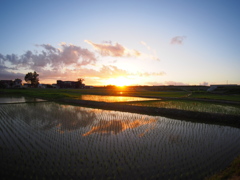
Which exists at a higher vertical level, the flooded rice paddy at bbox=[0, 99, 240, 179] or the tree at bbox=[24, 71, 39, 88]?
the tree at bbox=[24, 71, 39, 88]

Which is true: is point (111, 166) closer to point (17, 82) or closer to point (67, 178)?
point (67, 178)

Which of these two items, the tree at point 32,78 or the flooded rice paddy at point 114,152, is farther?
the tree at point 32,78

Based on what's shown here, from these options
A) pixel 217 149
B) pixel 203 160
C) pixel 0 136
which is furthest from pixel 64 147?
pixel 217 149

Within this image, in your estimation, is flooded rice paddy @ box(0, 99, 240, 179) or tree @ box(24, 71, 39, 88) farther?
tree @ box(24, 71, 39, 88)

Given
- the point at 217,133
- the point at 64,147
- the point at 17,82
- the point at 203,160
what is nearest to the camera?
the point at 203,160

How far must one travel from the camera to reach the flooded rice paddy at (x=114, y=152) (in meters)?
4.34

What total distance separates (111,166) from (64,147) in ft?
7.88

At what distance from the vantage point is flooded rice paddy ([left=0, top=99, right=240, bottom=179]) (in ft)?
14.3

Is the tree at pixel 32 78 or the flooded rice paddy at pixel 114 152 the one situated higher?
the tree at pixel 32 78

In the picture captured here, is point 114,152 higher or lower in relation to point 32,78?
lower

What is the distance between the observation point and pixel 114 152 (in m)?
5.65

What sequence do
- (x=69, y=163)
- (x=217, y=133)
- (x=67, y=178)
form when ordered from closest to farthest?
(x=67, y=178) → (x=69, y=163) → (x=217, y=133)

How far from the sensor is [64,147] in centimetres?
605

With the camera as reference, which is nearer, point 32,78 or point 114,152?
point 114,152
